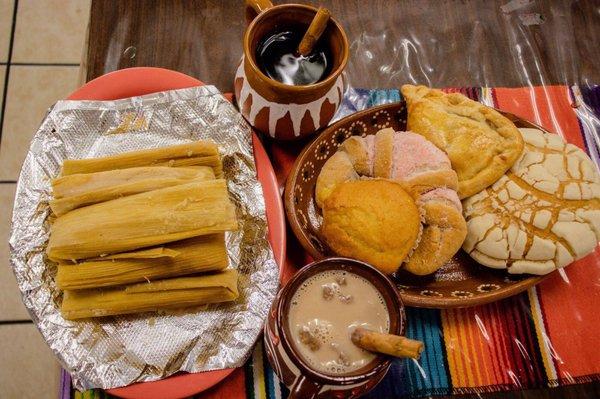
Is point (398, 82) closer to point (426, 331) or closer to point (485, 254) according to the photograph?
point (485, 254)

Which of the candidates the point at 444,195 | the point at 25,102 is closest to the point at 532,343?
the point at 444,195

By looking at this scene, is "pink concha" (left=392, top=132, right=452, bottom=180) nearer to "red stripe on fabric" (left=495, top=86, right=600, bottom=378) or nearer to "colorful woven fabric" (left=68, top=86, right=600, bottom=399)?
"colorful woven fabric" (left=68, top=86, right=600, bottom=399)

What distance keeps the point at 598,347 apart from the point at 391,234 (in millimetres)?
524

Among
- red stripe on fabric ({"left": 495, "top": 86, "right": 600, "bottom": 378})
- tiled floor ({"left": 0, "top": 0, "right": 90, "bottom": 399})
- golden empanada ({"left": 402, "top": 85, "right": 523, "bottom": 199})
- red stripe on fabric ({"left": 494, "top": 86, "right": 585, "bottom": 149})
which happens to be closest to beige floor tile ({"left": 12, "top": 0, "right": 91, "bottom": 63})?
tiled floor ({"left": 0, "top": 0, "right": 90, "bottom": 399})

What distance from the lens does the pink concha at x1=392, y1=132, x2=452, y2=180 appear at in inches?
41.1

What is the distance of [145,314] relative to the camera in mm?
1018

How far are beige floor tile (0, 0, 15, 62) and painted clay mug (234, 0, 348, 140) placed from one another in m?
1.31

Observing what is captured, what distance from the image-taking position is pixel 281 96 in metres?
1.02

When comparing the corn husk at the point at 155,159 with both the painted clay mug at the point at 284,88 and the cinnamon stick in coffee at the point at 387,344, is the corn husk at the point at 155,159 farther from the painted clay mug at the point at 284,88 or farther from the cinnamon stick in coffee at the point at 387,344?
the cinnamon stick in coffee at the point at 387,344

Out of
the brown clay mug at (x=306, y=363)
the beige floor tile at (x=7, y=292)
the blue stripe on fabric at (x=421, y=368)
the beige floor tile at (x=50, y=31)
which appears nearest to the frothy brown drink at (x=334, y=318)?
the brown clay mug at (x=306, y=363)

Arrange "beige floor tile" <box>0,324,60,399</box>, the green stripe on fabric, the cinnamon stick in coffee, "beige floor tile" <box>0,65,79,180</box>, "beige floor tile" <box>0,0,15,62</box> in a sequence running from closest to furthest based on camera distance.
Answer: the cinnamon stick in coffee → the green stripe on fabric → "beige floor tile" <box>0,324,60,399</box> → "beige floor tile" <box>0,65,79,180</box> → "beige floor tile" <box>0,0,15,62</box>

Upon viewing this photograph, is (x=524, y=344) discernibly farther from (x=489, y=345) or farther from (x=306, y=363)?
(x=306, y=363)

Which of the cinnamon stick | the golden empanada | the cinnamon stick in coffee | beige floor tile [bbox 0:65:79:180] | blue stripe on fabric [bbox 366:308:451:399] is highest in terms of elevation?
the cinnamon stick

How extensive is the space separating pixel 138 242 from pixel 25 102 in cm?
126
